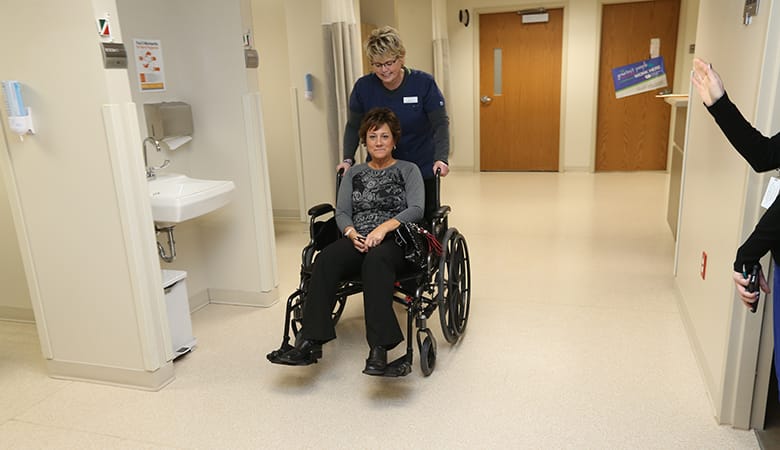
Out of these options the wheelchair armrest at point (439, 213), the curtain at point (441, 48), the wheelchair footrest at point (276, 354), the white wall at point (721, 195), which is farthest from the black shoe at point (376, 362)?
the curtain at point (441, 48)

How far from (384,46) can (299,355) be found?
1431mm

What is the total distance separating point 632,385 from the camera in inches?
93.9

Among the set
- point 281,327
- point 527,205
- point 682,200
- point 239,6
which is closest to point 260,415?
point 281,327

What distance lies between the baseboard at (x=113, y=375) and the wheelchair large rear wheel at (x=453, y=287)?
126 centimetres

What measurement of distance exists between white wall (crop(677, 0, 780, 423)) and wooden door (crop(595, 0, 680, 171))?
4.23 m

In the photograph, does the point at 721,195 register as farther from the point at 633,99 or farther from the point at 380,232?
the point at 633,99

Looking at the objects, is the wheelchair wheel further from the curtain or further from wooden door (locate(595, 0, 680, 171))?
wooden door (locate(595, 0, 680, 171))

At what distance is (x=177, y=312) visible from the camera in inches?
109

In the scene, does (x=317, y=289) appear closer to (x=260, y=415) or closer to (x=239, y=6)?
(x=260, y=415)

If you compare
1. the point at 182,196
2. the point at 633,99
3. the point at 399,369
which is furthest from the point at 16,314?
the point at 633,99

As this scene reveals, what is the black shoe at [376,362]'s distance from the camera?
2.19 meters

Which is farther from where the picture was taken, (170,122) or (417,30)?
(417,30)

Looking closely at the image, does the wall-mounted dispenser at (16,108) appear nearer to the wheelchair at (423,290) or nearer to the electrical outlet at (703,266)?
the wheelchair at (423,290)

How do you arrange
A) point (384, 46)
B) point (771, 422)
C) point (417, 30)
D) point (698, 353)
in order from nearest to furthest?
point (771, 422) → point (698, 353) → point (384, 46) → point (417, 30)
